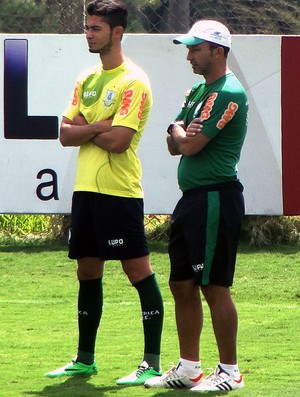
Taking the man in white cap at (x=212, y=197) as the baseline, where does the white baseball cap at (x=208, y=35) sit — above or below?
above

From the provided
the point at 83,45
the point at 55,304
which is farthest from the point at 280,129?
the point at 55,304

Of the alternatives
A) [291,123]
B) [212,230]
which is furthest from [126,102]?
[291,123]

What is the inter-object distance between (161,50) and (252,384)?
476 centimetres

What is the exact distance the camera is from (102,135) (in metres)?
5.51

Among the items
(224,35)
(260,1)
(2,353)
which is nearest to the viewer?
(224,35)

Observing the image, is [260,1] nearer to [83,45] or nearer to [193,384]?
[83,45]

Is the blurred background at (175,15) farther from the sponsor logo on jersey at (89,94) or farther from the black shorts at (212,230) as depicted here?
the black shorts at (212,230)

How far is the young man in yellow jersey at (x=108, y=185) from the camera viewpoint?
18.1ft

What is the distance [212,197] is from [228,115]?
0.40 m

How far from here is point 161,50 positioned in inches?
378

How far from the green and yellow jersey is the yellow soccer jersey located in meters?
0.34

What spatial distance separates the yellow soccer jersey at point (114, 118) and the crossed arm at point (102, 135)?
0.04m

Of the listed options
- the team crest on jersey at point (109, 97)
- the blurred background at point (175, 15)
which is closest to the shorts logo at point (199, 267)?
the team crest on jersey at point (109, 97)

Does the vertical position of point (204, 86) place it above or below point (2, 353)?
above
